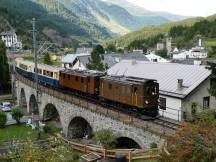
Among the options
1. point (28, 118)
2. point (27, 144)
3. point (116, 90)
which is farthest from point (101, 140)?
point (28, 118)

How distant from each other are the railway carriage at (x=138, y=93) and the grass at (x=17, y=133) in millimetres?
12848

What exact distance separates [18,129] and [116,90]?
62.7ft

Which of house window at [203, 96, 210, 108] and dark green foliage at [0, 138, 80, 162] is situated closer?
dark green foliage at [0, 138, 80, 162]

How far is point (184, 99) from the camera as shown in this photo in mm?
32969

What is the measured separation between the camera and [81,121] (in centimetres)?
4144

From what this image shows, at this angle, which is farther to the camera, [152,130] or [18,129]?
[18,129]

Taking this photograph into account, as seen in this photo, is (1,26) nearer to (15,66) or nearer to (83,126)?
(15,66)

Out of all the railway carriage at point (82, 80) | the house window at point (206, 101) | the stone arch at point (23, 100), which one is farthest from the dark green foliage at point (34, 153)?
the stone arch at point (23, 100)

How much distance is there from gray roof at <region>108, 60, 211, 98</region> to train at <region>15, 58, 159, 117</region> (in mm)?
2523

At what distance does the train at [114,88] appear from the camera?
1262 inches

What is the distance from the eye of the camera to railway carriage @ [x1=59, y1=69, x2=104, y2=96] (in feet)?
131

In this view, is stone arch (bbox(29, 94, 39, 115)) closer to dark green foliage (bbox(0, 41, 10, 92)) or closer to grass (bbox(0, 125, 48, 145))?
grass (bbox(0, 125, 48, 145))

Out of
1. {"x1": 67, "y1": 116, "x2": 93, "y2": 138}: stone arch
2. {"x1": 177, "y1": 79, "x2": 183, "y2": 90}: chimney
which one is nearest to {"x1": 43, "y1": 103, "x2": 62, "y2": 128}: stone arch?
{"x1": 67, "y1": 116, "x2": 93, "y2": 138}: stone arch

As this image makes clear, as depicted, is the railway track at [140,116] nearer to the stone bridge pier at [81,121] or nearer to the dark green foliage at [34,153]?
the stone bridge pier at [81,121]
